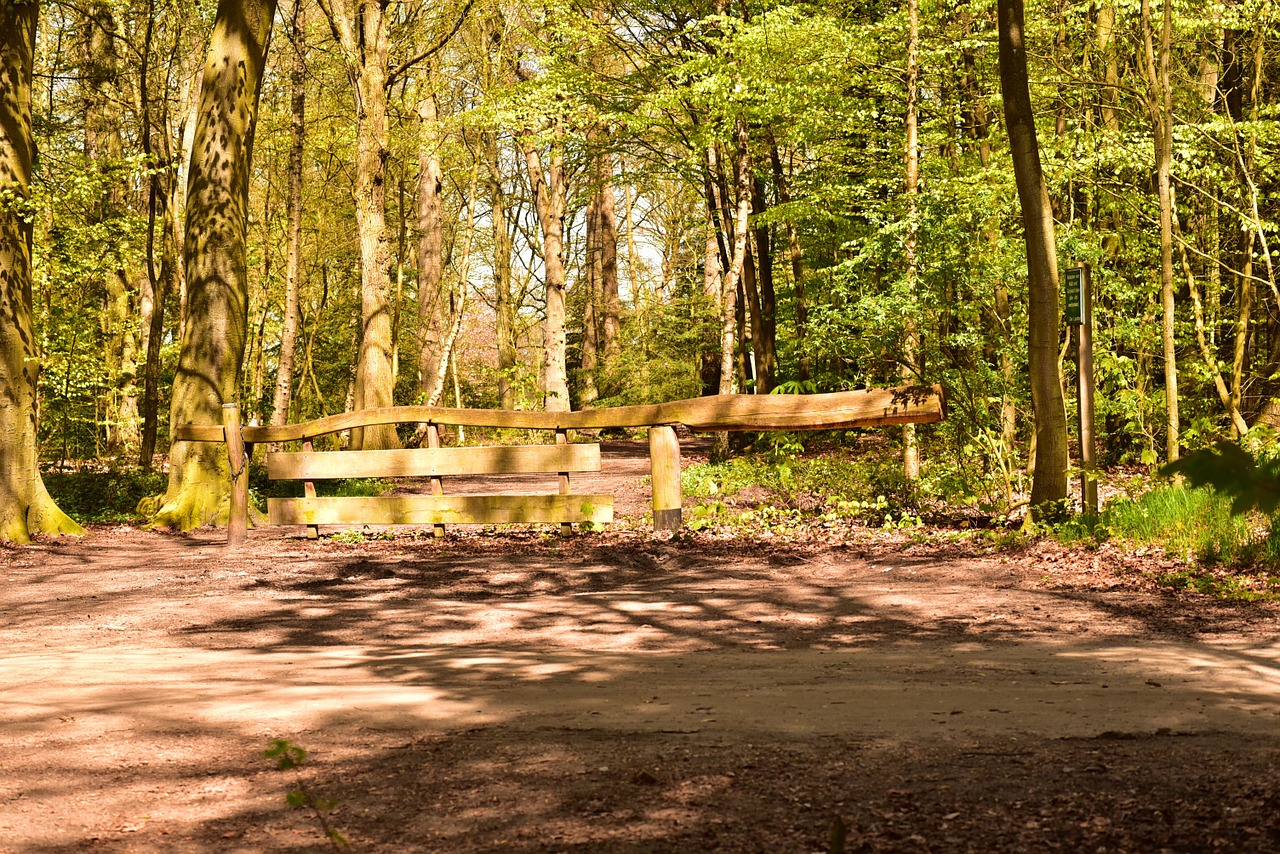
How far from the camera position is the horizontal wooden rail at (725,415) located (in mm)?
11000

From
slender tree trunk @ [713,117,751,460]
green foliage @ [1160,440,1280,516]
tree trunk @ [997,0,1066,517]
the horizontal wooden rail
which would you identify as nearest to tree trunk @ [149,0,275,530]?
the horizontal wooden rail

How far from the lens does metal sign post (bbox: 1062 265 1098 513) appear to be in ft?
32.9

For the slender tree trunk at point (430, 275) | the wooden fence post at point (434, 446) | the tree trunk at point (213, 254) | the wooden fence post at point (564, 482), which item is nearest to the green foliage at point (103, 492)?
the tree trunk at point (213, 254)

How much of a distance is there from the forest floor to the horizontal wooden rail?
2.36 m

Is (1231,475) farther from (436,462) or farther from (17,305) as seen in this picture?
(17,305)

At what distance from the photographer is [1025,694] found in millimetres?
4719

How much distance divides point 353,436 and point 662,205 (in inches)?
1043

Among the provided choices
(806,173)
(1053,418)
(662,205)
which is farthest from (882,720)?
(662,205)

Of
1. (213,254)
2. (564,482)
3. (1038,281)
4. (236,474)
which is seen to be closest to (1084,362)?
(1038,281)

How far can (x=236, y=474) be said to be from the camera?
12.4 m

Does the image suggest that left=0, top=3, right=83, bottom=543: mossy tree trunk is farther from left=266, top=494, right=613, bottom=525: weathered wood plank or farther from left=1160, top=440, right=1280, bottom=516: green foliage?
left=1160, top=440, right=1280, bottom=516: green foliage

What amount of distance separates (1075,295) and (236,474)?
9.03 metres

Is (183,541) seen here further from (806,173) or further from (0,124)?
(806,173)

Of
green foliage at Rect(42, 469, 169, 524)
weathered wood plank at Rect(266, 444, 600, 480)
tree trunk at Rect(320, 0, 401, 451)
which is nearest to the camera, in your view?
weathered wood plank at Rect(266, 444, 600, 480)
